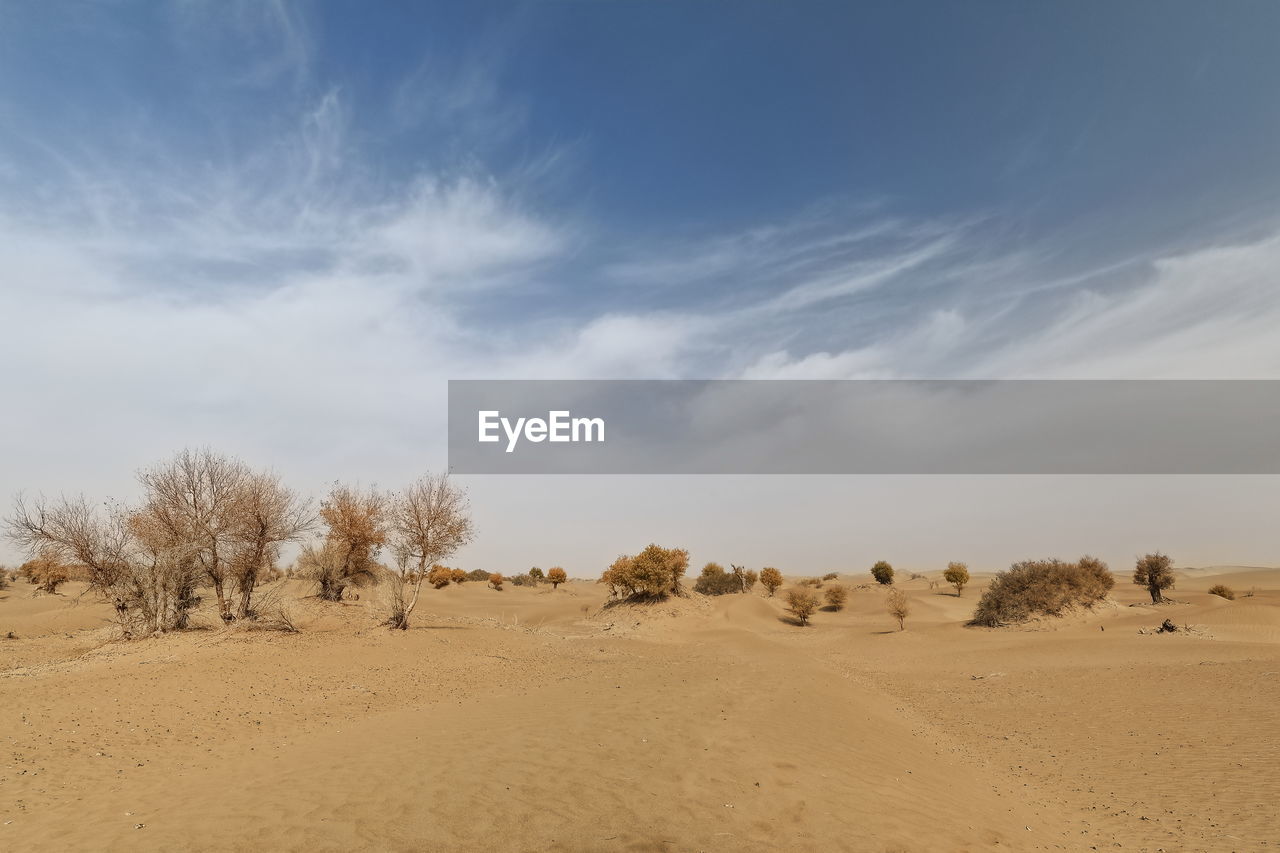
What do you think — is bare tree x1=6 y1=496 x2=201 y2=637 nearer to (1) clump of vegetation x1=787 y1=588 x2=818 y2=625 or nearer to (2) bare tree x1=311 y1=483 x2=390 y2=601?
(2) bare tree x1=311 y1=483 x2=390 y2=601

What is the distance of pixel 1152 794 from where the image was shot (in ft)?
31.6

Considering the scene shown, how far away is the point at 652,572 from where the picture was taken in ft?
137

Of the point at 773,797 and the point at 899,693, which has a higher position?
the point at 773,797

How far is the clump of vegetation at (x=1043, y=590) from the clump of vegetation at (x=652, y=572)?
731 inches

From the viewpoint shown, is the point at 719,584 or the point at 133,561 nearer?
the point at 133,561

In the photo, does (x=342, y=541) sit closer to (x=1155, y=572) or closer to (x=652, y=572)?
(x=652, y=572)

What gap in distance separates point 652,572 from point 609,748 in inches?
1255

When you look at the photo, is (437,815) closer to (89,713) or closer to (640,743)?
(640,743)

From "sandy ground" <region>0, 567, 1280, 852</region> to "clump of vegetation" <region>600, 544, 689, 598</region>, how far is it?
1748cm

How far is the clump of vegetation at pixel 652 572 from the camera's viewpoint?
4191cm

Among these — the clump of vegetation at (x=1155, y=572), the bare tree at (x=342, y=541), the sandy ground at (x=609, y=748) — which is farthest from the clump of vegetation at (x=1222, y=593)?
the bare tree at (x=342, y=541)

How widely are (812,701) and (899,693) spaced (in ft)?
24.4

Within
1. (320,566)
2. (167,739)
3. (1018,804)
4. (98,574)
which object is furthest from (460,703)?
(320,566)

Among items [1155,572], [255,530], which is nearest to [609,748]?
[255,530]
